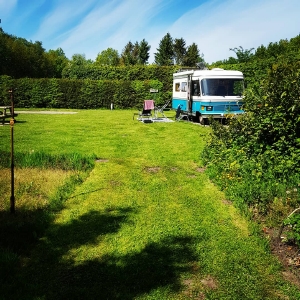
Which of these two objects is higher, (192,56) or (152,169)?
(192,56)

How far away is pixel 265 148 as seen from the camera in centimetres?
657

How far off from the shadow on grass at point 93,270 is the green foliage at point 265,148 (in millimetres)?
1899

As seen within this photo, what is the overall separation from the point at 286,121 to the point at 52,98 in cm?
2434

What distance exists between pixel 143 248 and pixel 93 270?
0.71 metres

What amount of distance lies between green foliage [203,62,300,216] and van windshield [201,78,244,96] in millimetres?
7458

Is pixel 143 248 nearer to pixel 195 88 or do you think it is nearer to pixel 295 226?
pixel 295 226

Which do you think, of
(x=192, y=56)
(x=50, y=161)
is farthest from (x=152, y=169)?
(x=192, y=56)

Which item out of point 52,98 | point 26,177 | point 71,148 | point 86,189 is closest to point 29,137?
point 71,148

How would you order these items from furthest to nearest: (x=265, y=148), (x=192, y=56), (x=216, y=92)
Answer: (x=192, y=56), (x=216, y=92), (x=265, y=148)

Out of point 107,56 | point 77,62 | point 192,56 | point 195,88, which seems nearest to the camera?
point 195,88

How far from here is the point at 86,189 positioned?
229 inches

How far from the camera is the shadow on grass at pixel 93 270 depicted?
9.66ft

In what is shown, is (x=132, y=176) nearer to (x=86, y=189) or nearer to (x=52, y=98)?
(x=86, y=189)

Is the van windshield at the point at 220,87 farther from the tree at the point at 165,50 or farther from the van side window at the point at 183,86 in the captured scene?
the tree at the point at 165,50
